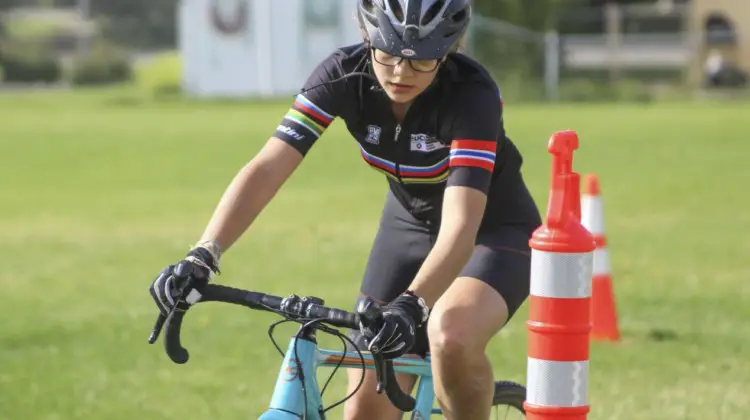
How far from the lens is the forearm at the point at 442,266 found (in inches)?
183

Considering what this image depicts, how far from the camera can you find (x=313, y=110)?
5305 mm

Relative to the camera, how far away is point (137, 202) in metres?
20.8

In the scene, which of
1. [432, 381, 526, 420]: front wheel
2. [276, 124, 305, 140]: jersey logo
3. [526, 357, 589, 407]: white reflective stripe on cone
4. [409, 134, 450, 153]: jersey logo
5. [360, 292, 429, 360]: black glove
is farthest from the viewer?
[432, 381, 526, 420]: front wheel

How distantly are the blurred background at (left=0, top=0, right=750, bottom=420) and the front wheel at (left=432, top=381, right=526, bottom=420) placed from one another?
191cm

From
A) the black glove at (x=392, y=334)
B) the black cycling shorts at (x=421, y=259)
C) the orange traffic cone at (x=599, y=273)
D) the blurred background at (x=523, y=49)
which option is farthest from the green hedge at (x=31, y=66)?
the black glove at (x=392, y=334)

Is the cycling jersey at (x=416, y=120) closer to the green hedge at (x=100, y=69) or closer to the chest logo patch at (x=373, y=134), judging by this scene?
the chest logo patch at (x=373, y=134)

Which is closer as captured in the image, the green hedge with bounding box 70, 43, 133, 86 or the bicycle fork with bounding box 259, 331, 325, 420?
the bicycle fork with bounding box 259, 331, 325, 420

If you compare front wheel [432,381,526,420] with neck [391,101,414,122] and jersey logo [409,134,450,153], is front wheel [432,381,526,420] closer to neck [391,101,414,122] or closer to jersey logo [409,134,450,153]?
jersey logo [409,134,450,153]

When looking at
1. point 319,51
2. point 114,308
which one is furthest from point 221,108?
point 114,308

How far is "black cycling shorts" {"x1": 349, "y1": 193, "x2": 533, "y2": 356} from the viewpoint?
18.0 ft

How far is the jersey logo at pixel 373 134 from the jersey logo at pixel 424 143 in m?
0.13

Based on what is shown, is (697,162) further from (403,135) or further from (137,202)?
(403,135)

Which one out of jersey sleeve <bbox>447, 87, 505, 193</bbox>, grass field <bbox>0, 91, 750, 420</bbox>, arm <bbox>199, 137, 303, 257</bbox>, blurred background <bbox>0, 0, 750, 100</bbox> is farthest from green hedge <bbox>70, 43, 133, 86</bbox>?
jersey sleeve <bbox>447, 87, 505, 193</bbox>

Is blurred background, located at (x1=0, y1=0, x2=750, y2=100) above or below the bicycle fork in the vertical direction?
below
